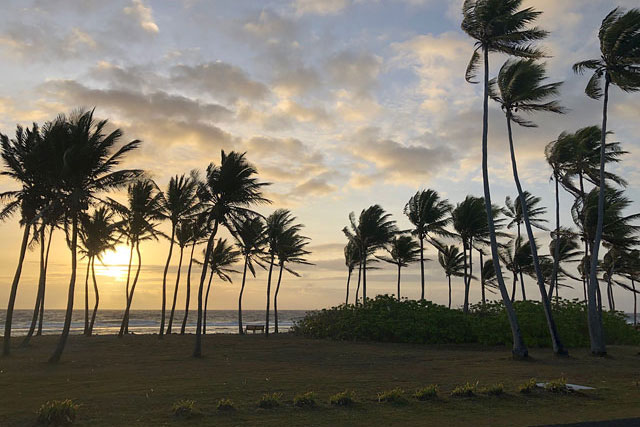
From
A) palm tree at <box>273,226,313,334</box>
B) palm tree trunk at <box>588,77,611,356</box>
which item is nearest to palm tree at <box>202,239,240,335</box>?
palm tree at <box>273,226,313,334</box>

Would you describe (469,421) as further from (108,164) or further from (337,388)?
(108,164)

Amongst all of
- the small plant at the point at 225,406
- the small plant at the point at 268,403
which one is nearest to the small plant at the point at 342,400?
the small plant at the point at 268,403

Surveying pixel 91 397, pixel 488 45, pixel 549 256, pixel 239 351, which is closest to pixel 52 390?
pixel 91 397

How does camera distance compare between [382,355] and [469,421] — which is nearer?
[469,421]

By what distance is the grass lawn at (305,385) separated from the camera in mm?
9211

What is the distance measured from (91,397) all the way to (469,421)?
7.98 m

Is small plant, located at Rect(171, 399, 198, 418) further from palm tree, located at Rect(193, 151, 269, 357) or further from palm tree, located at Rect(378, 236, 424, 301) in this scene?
palm tree, located at Rect(378, 236, 424, 301)

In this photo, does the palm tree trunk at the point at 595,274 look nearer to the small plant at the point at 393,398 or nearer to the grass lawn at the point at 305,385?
the grass lawn at the point at 305,385

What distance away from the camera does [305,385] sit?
12.6 meters

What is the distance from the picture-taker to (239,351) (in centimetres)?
2392

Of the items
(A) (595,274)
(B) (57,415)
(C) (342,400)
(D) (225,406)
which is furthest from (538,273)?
(B) (57,415)

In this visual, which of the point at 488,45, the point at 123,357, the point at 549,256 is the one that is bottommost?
the point at 123,357

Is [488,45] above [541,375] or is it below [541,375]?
above

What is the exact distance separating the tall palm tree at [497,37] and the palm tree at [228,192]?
35.2 ft
